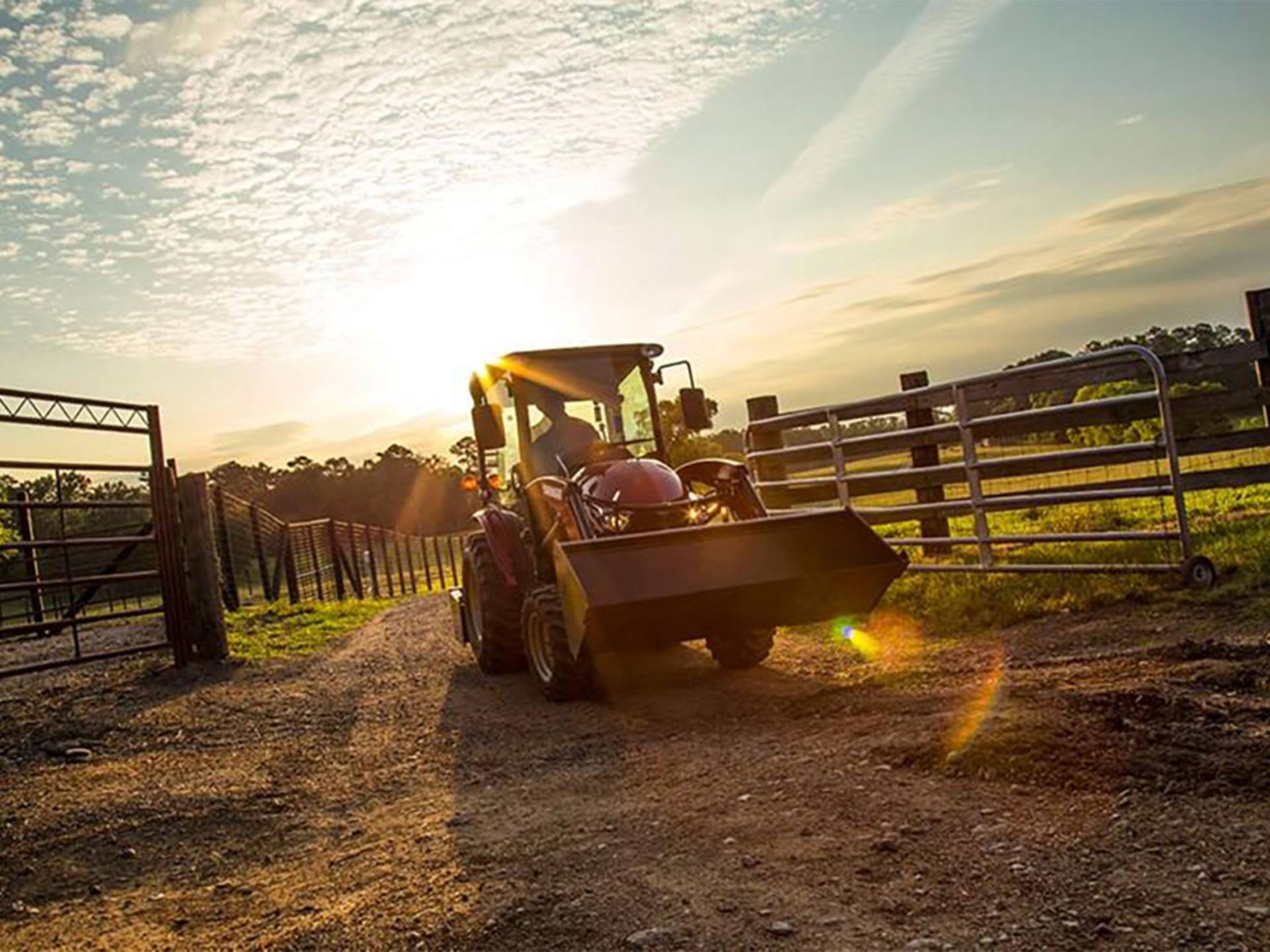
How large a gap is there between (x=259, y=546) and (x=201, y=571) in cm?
1044

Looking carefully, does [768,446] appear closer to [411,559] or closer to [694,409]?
[694,409]

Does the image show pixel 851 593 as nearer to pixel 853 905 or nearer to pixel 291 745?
pixel 853 905

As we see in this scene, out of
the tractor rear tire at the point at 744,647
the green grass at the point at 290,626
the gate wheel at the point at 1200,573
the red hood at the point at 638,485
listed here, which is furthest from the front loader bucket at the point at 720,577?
the green grass at the point at 290,626

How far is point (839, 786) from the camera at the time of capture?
3938 mm

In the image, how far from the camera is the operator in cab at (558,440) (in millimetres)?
7773

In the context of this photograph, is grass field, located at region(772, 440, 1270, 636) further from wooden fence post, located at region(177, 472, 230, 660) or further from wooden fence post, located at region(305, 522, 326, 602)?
wooden fence post, located at region(305, 522, 326, 602)

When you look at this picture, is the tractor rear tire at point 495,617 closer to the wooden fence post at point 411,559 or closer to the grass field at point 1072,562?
the grass field at point 1072,562

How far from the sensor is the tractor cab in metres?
7.77

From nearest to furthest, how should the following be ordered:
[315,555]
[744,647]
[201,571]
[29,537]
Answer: [744,647]
[201,571]
[29,537]
[315,555]

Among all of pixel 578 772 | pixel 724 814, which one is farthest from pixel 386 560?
pixel 724 814

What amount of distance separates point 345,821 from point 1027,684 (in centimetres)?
326

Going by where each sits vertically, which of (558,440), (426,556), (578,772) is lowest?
(578,772)

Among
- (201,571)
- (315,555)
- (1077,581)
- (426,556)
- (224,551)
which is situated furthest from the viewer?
(426,556)

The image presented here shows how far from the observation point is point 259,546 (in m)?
20.1
